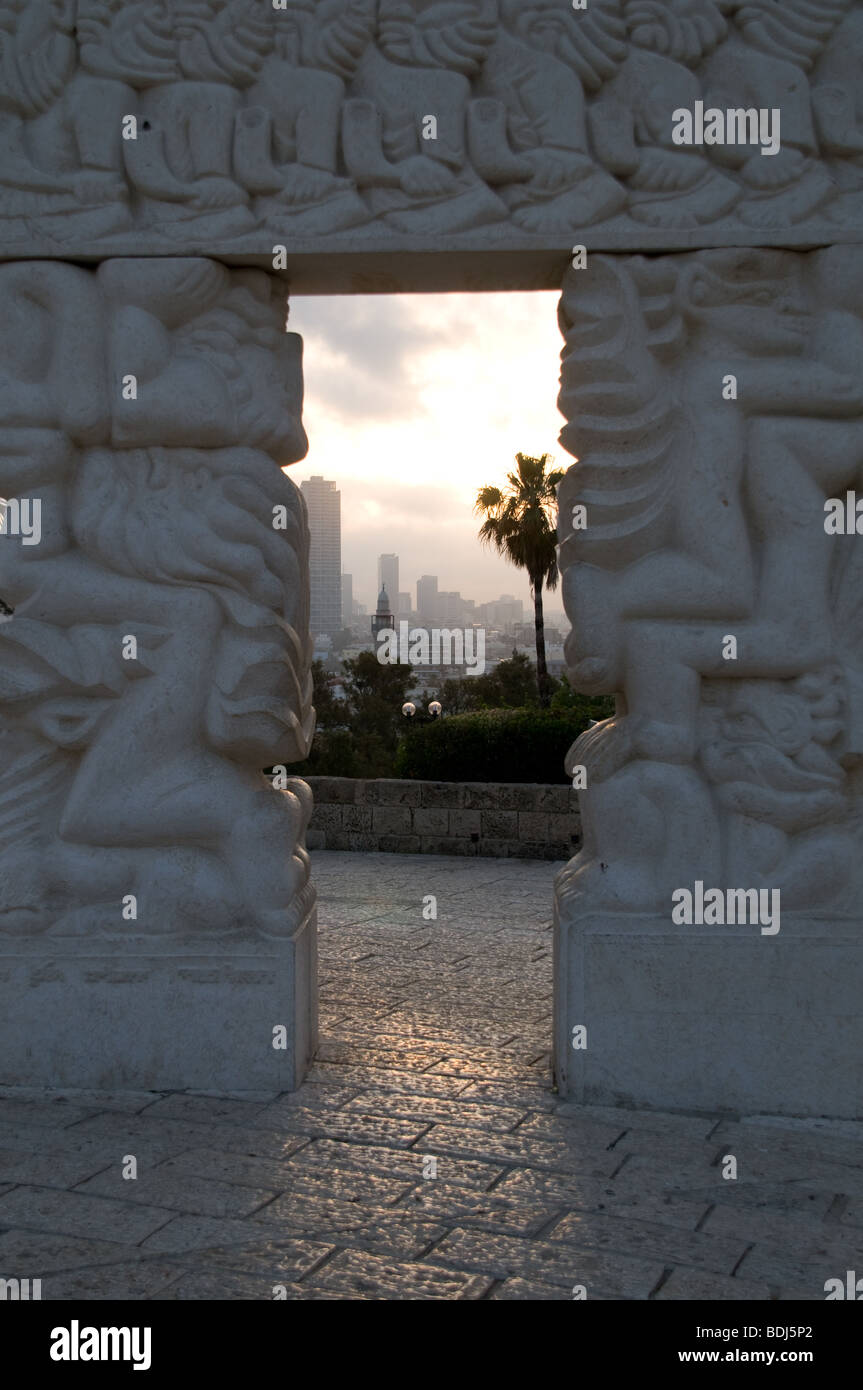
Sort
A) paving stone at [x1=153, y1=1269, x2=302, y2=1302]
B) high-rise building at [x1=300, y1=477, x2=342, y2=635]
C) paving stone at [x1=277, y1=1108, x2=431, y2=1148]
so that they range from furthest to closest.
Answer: high-rise building at [x1=300, y1=477, x2=342, y2=635]
paving stone at [x1=277, y1=1108, x2=431, y2=1148]
paving stone at [x1=153, y1=1269, x2=302, y2=1302]

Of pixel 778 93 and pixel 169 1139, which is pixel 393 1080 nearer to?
pixel 169 1139

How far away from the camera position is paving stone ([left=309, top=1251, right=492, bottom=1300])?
2.43 m

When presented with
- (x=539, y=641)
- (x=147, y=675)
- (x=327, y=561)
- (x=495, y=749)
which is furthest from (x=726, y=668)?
(x=327, y=561)

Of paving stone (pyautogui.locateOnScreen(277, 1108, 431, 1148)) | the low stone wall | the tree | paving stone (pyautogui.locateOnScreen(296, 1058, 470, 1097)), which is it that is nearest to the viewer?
paving stone (pyautogui.locateOnScreen(277, 1108, 431, 1148))

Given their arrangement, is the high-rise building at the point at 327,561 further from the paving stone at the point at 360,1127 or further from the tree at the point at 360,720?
the paving stone at the point at 360,1127

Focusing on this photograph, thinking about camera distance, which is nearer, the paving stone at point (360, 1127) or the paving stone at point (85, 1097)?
the paving stone at point (360, 1127)

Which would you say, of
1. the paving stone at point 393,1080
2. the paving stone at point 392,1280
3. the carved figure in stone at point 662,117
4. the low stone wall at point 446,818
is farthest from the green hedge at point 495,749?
the paving stone at point 392,1280

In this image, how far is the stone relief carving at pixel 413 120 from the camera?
338 centimetres

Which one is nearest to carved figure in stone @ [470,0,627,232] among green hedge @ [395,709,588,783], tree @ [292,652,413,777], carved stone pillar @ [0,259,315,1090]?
carved stone pillar @ [0,259,315,1090]

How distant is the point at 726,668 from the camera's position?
3.41 metres

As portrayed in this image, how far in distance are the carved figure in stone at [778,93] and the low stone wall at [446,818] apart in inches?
201

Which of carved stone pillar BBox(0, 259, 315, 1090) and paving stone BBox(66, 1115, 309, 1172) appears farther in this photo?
carved stone pillar BBox(0, 259, 315, 1090)

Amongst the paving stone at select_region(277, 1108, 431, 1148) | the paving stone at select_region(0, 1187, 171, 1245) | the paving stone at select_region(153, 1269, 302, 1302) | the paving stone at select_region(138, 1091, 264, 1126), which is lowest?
the paving stone at select_region(153, 1269, 302, 1302)

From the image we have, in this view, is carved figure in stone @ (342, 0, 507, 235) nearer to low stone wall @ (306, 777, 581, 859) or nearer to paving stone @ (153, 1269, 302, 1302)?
paving stone @ (153, 1269, 302, 1302)
